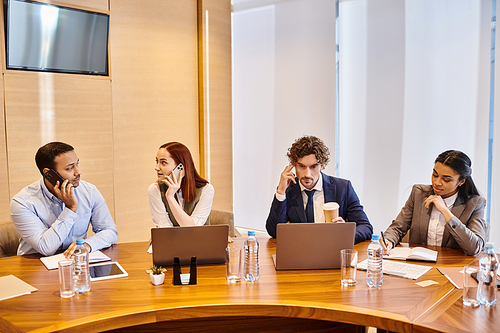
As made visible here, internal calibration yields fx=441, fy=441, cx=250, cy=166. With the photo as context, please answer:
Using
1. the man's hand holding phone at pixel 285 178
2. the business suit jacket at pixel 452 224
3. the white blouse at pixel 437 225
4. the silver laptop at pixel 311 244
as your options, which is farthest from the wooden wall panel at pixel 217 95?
the silver laptop at pixel 311 244

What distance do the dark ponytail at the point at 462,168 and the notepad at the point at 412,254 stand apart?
0.42m

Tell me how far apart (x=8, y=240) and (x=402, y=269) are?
222cm

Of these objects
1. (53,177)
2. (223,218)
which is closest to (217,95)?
(223,218)

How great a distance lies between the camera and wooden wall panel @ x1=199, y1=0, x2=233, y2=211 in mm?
4746

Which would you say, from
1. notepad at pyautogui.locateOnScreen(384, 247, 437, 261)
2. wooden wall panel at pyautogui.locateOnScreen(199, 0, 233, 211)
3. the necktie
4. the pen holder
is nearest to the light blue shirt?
the pen holder

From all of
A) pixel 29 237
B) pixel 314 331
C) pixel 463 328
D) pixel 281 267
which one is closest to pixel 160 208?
pixel 29 237

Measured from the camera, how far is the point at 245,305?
1.74m

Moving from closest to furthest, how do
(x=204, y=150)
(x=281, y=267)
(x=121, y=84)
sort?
(x=281, y=267) < (x=121, y=84) < (x=204, y=150)

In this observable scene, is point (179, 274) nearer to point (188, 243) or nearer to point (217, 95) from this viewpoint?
point (188, 243)

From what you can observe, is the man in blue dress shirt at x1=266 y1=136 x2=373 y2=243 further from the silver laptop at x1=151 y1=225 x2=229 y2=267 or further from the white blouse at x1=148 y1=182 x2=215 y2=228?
the silver laptop at x1=151 y1=225 x2=229 y2=267

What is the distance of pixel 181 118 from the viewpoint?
4.70 metres

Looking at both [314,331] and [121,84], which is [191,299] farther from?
[121,84]

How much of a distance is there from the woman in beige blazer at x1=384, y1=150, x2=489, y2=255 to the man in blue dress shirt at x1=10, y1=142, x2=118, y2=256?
5.61 feet

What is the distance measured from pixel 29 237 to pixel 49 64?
195cm
